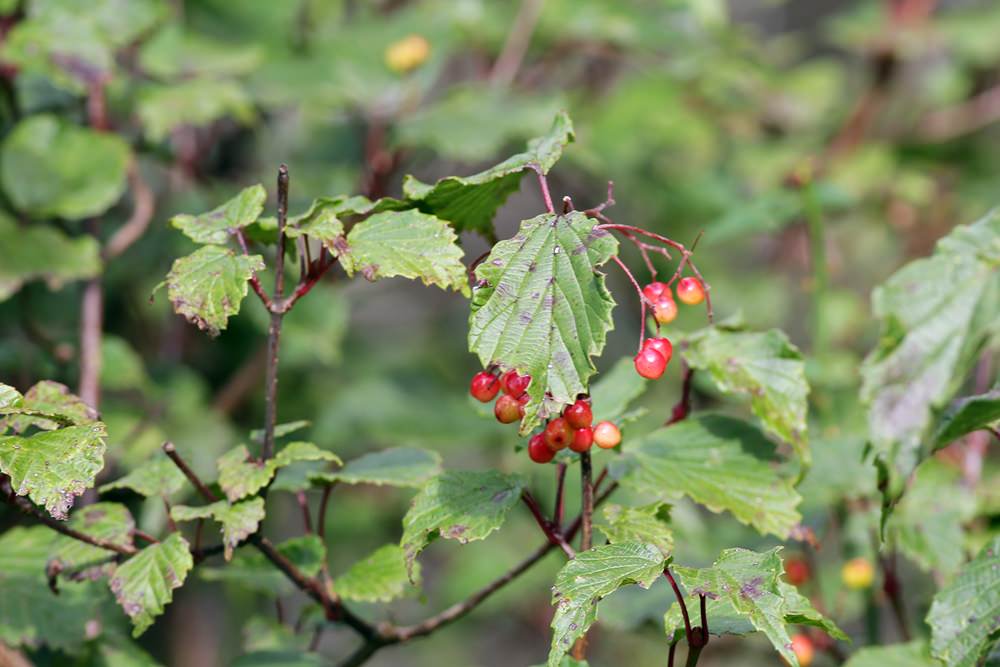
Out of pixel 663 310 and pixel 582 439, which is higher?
pixel 663 310

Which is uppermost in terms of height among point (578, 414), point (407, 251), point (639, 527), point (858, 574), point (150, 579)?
point (407, 251)

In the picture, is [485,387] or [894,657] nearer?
[485,387]

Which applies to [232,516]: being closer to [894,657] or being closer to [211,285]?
[211,285]

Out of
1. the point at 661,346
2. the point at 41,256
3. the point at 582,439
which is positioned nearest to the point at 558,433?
the point at 582,439

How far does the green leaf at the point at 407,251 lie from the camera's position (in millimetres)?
900

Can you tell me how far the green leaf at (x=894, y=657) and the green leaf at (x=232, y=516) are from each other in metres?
0.67

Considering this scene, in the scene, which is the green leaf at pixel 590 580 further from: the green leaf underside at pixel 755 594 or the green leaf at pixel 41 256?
the green leaf at pixel 41 256

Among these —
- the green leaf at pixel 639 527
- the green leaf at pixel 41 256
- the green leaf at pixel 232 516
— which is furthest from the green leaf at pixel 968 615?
the green leaf at pixel 41 256

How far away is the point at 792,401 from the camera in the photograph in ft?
3.40

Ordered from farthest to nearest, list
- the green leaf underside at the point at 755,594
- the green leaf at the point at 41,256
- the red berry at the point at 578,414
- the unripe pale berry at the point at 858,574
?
the green leaf at the point at 41,256, the unripe pale berry at the point at 858,574, the red berry at the point at 578,414, the green leaf underside at the point at 755,594

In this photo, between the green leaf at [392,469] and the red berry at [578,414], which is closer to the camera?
the red berry at [578,414]

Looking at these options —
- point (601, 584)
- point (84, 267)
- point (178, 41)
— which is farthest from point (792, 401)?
point (178, 41)

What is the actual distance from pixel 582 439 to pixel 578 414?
0.04 meters

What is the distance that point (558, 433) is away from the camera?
0.91m
